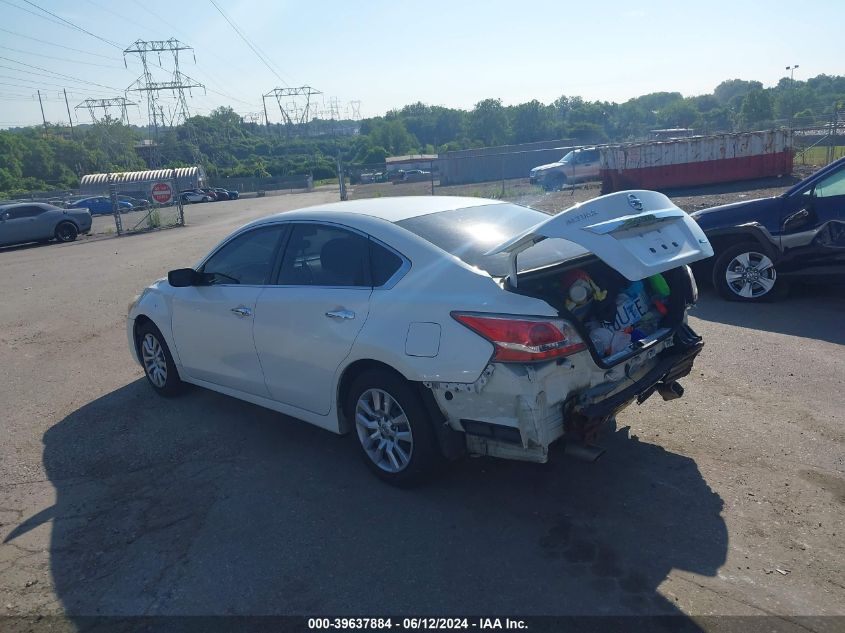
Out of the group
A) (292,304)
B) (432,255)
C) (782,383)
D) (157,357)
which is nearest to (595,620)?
(432,255)

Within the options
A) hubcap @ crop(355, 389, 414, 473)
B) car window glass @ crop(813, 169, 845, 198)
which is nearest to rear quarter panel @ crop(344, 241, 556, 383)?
hubcap @ crop(355, 389, 414, 473)

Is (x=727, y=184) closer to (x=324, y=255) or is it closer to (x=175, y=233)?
(x=175, y=233)

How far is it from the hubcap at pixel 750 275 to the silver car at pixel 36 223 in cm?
2277

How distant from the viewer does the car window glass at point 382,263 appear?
4211mm

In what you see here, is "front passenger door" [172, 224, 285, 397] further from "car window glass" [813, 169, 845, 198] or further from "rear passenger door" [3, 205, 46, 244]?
"rear passenger door" [3, 205, 46, 244]

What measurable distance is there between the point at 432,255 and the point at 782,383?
345 cm

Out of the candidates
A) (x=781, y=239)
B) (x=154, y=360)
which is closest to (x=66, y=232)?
(x=154, y=360)

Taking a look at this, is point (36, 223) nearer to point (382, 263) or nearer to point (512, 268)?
A: point (382, 263)

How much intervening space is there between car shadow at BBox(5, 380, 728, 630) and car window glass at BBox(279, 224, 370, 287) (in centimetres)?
126

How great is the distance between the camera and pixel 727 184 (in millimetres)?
23406

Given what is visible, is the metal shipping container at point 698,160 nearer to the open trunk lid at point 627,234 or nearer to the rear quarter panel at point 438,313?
the open trunk lid at point 627,234

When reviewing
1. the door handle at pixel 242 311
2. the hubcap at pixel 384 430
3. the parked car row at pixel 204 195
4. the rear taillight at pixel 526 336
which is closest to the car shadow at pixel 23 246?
the door handle at pixel 242 311

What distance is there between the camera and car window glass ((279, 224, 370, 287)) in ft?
14.5

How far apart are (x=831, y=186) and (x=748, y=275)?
130 cm
